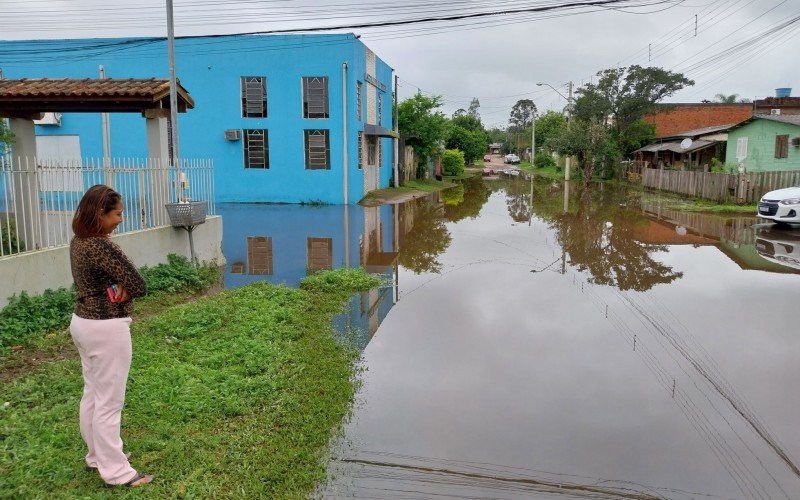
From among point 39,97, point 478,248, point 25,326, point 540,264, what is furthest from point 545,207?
point 25,326

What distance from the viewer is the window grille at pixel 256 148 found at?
24969 mm

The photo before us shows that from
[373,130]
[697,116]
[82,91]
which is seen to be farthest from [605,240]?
[697,116]

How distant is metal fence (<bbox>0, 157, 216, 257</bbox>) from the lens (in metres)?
7.68

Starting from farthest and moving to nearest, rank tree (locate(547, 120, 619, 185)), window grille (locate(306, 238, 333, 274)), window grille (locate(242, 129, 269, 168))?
tree (locate(547, 120, 619, 185)), window grille (locate(242, 129, 269, 168)), window grille (locate(306, 238, 333, 274))

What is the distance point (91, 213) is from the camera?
3705 mm

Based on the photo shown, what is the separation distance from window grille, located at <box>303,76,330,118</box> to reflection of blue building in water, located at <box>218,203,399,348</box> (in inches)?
166

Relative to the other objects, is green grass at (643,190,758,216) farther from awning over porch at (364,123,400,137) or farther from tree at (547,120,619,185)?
awning over porch at (364,123,400,137)

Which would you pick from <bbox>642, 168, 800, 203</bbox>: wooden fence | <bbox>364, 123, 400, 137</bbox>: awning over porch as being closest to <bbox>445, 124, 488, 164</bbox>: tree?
<bbox>364, 123, 400, 137</bbox>: awning over porch

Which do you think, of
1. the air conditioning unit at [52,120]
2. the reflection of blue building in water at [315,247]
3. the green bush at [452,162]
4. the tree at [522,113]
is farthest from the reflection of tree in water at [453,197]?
the tree at [522,113]

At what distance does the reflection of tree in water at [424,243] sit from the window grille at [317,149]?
4457 mm

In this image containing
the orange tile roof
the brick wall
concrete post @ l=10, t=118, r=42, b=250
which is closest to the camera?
concrete post @ l=10, t=118, r=42, b=250

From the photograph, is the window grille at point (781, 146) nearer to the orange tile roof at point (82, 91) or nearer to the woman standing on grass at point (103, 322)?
the orange tile roof at point (82, 91)

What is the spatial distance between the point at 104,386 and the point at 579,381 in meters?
4.15

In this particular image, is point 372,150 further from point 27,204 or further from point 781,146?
point 27,204
